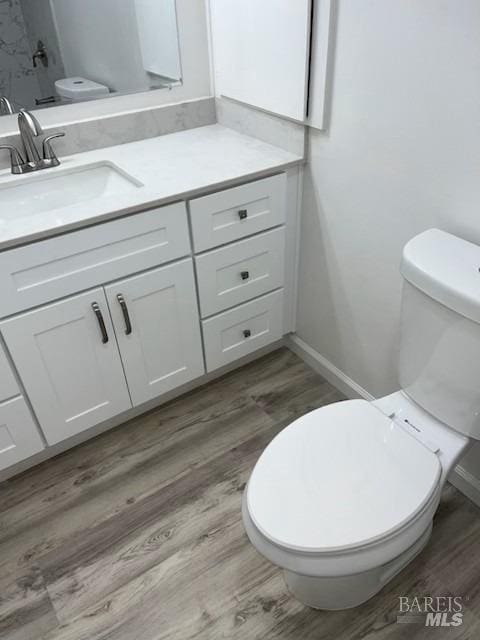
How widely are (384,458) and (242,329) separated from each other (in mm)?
806

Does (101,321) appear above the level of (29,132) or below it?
below

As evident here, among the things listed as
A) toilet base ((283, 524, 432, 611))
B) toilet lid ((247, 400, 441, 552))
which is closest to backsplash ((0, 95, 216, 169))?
toilet lid ((247, 400, 441, 552))

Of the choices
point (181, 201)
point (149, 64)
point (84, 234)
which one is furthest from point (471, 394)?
point (149, 64)

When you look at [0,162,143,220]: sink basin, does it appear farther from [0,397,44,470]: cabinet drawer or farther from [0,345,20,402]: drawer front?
[0,397,44,470]: cabinet drawer

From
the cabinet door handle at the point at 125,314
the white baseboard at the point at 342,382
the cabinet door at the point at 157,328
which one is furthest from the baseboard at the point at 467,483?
the cabinet door handle at the point at 125,314

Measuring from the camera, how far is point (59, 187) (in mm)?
1532

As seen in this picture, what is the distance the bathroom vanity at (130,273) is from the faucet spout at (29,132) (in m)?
0.08

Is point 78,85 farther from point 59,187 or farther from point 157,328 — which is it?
point 157,328

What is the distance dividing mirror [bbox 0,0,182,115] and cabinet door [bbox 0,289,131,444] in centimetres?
67

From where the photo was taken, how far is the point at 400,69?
1.17 meters

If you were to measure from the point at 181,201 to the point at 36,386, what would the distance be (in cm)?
67

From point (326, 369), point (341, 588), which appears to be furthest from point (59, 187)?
point (341, 588)

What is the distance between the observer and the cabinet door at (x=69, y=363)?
4.36ft

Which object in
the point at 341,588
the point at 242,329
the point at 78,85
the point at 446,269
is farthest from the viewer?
the point at 242,329
